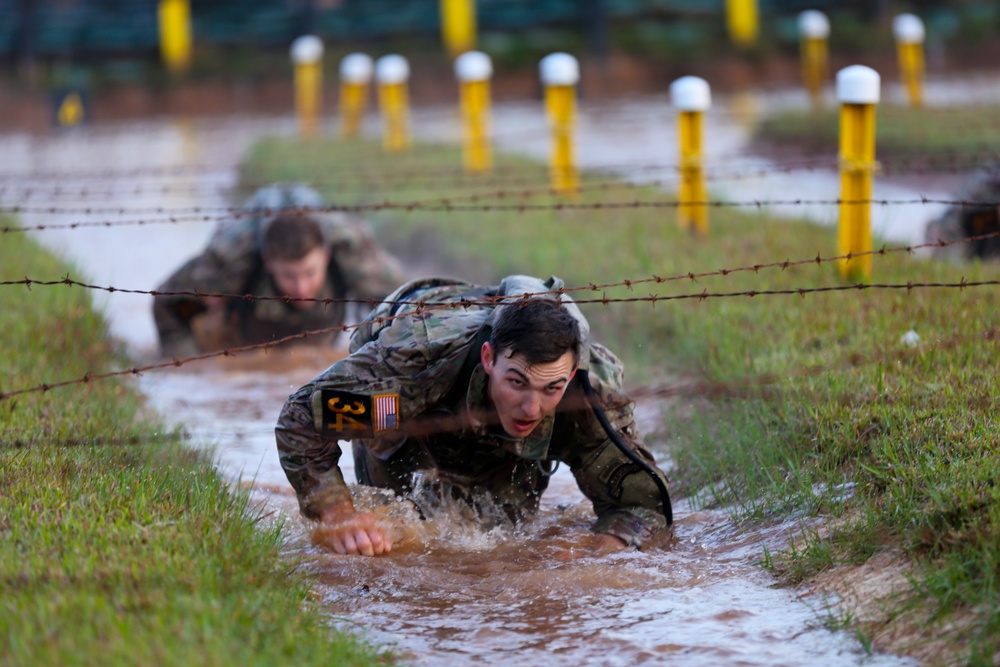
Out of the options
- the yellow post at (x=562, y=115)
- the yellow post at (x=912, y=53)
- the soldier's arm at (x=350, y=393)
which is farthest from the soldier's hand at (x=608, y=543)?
the yellow post at (x=912, y=53)

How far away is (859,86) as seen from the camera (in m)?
7.04

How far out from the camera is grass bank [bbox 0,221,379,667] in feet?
10.5

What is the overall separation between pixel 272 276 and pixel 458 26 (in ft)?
58.5

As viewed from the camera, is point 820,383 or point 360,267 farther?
point 360,267

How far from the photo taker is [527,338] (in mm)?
4195

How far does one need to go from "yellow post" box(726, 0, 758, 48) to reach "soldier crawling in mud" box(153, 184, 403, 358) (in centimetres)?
1746

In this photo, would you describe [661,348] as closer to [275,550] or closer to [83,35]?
[275,550]

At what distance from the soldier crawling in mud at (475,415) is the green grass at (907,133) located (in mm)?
7859

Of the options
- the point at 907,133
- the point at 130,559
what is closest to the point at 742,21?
the point at 907,133

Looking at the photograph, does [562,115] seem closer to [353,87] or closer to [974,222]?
[974,222]

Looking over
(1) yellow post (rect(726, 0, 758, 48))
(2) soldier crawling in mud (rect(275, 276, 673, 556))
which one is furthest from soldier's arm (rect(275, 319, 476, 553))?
(1) yellow post (rect(726, 0, 758, 48))

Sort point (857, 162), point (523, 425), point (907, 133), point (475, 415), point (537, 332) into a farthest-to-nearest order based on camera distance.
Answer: point (907, 133)
point (857, 162)
point (475, 415)
point (523, 425)
point (537, 332)

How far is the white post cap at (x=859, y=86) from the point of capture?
7031mm

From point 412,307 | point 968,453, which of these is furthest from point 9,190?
point 968,453
